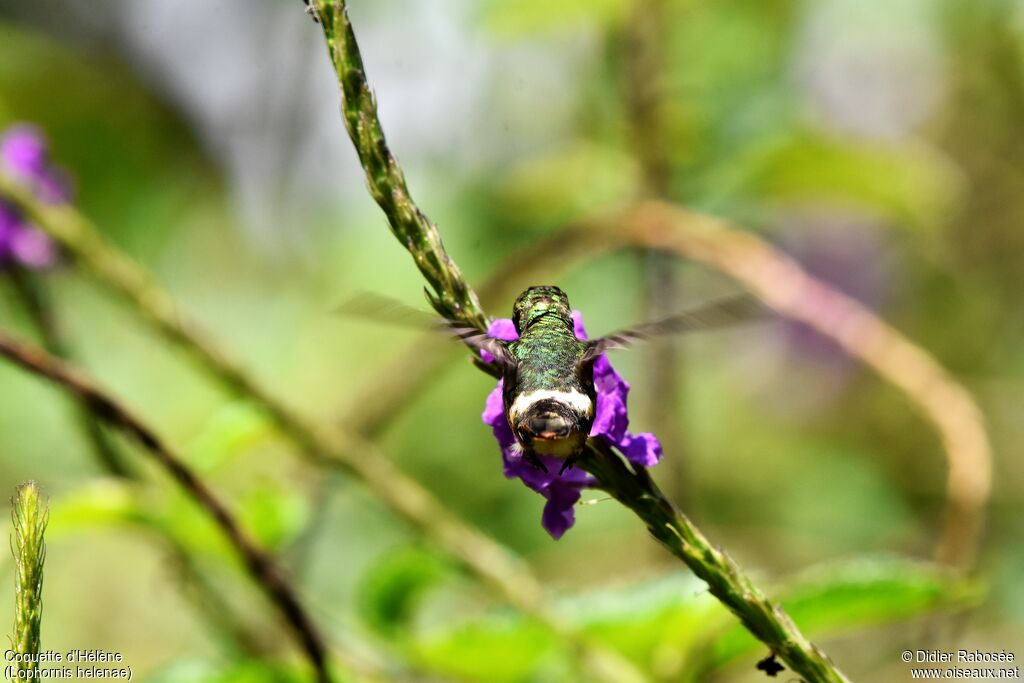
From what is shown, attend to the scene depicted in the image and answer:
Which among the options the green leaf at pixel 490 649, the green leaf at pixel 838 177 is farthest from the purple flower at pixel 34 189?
the green leaf at pixel 838 177

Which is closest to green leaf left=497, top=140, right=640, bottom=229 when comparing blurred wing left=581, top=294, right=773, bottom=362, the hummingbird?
the hummingbird

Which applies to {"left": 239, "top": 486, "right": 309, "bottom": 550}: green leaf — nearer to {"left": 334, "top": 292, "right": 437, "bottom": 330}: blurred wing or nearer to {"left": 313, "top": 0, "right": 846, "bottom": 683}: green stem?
{"left": 334, "top": 292, "right": 437, "bottom": 330}: blurred wing

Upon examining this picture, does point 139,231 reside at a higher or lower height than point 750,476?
higher

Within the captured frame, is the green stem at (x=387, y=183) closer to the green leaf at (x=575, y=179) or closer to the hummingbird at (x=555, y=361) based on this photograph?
the hummingbird at (x=555, y=361)

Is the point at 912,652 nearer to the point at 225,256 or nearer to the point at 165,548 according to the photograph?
the point at 165,548

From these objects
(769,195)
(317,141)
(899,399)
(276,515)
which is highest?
(317,141)

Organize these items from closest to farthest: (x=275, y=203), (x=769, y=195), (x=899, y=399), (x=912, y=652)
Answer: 1. (x=912, y=652)
2. (x=769, y=195)
3. (x=899, y=399)
4. (x=275, y=203)

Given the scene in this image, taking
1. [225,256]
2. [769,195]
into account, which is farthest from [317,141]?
[769,195]
